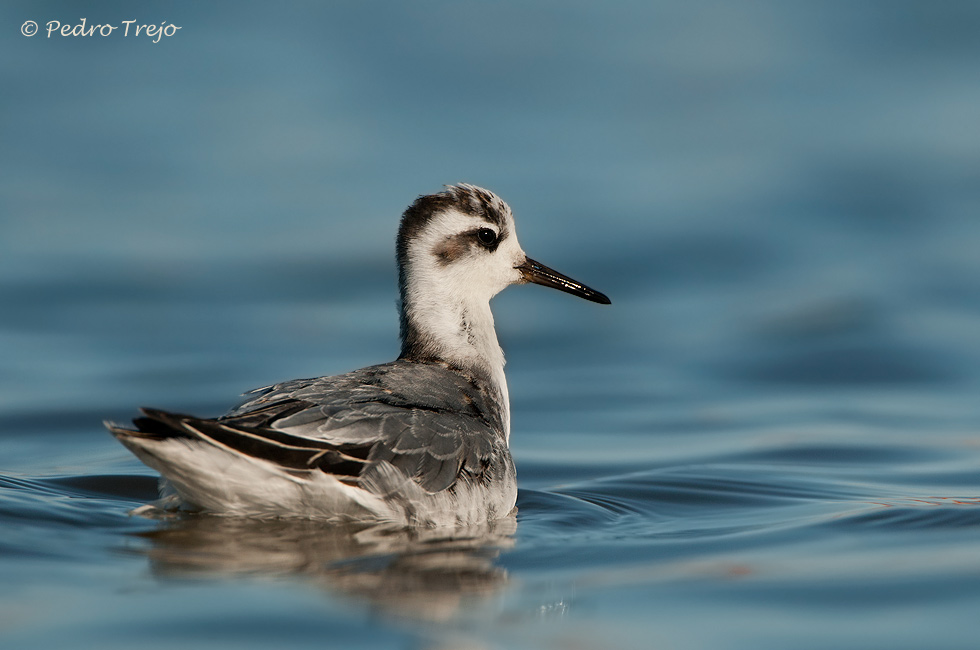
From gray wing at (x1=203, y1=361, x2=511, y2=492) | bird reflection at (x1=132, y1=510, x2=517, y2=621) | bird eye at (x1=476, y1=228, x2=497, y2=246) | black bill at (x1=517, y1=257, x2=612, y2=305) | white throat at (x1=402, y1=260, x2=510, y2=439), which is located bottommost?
bird reflection at (x1=132, y1=510, x2=517, y2=621)

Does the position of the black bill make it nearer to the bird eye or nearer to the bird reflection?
the bird eye

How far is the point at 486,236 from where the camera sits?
8469 mm

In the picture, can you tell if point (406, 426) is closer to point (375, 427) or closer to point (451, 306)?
point (375, 427)

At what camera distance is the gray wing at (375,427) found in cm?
642

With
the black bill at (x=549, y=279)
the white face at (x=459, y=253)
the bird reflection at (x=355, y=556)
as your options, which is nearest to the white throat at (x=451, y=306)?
the white face at (x=459, y=253)

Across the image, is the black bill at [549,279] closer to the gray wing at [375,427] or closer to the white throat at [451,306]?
the white throat at [451,306]

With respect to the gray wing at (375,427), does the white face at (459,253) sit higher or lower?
higher

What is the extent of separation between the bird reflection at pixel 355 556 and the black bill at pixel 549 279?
209cm

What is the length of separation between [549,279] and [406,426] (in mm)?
2214

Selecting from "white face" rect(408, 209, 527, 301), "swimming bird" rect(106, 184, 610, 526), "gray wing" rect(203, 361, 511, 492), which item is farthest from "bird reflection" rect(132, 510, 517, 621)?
"white face" rect(408, 209, 527, 301)

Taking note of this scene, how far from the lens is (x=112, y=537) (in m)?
6.61

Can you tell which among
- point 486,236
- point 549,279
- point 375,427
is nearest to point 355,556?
point 375,427

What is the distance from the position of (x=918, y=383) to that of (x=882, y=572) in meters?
5.43

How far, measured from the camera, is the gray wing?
253 inches
